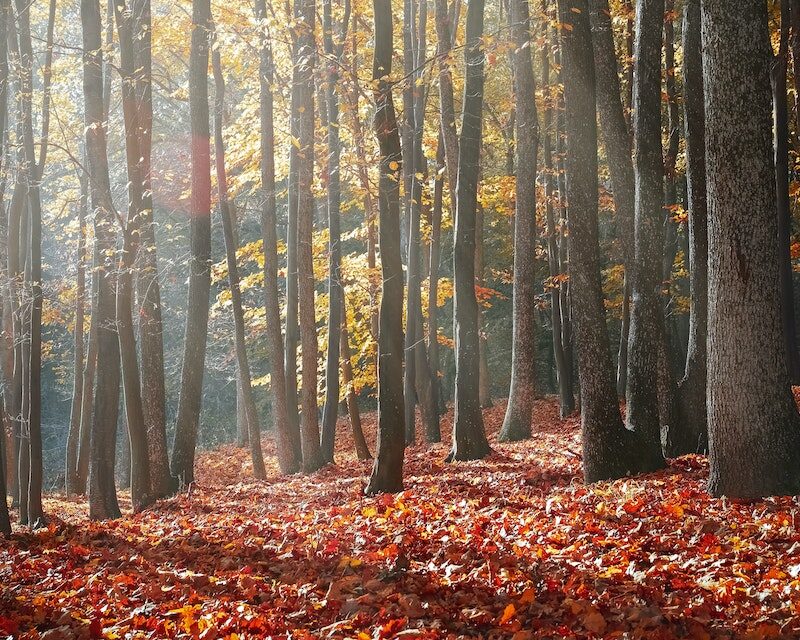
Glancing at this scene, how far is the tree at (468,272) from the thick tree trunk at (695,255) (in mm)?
3584

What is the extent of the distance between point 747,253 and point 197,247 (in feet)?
31.1

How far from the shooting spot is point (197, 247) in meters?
14.0

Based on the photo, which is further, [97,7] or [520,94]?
[520,94]

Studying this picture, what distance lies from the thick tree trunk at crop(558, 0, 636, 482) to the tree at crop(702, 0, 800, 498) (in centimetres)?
213

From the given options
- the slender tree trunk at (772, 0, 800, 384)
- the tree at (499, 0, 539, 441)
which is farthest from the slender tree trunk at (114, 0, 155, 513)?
the slender tree trunk at (772, 0, 800, 384)

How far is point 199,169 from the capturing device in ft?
46.0

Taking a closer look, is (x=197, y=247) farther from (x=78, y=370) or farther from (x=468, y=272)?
Answer: (x=78, y=370)

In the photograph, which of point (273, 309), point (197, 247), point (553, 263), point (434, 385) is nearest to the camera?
point (197, 247)

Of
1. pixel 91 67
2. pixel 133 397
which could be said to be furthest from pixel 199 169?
pixel 133 397

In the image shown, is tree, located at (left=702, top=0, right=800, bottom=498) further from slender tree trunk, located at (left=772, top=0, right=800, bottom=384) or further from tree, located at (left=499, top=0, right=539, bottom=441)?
slender tree trunk, located at (left=772, top=0, right=800, bottom=384)

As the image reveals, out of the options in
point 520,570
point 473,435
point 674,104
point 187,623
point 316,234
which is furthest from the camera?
point 316,234

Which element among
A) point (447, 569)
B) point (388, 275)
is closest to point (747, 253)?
point (447, 569)

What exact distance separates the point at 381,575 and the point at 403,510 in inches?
106

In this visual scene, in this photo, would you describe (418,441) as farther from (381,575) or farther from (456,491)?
(381,575)
